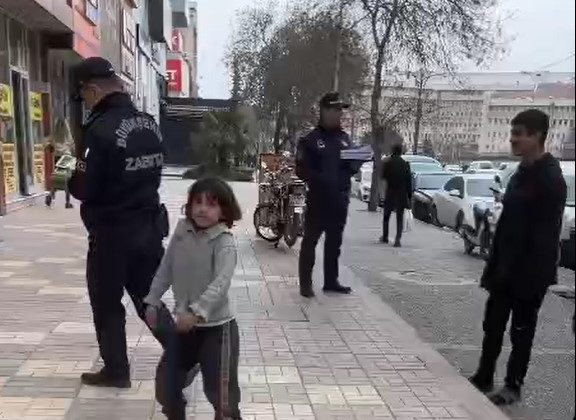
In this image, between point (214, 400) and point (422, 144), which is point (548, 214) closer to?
point (214, 400)

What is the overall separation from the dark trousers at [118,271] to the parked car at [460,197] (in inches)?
407

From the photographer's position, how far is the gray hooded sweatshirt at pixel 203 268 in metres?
3.19

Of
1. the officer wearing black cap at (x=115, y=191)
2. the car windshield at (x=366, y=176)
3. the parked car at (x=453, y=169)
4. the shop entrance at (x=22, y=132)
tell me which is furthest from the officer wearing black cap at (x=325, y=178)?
the car windshield at (x=366, y=176)

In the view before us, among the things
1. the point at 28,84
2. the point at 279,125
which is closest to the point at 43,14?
the point at 28,84

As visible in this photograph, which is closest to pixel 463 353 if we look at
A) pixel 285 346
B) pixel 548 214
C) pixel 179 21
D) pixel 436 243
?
pixel 285 346

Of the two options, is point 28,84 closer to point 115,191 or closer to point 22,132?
point 22,132

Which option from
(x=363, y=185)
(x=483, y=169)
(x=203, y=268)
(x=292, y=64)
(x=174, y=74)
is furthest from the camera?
(x=174, y=74)

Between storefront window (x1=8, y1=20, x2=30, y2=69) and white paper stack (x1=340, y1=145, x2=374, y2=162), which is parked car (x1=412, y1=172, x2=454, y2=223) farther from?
white paper stack (x1=340, y1=145, x2=374, y2=162)

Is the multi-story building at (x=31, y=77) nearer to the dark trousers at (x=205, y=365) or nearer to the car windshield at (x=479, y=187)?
the car windshield at (x=479, y=187)

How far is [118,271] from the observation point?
3.99m

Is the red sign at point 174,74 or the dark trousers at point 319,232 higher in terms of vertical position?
the red sign at point 174,74

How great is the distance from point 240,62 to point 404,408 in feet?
137

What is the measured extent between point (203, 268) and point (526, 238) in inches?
84.5

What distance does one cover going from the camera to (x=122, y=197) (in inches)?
153
